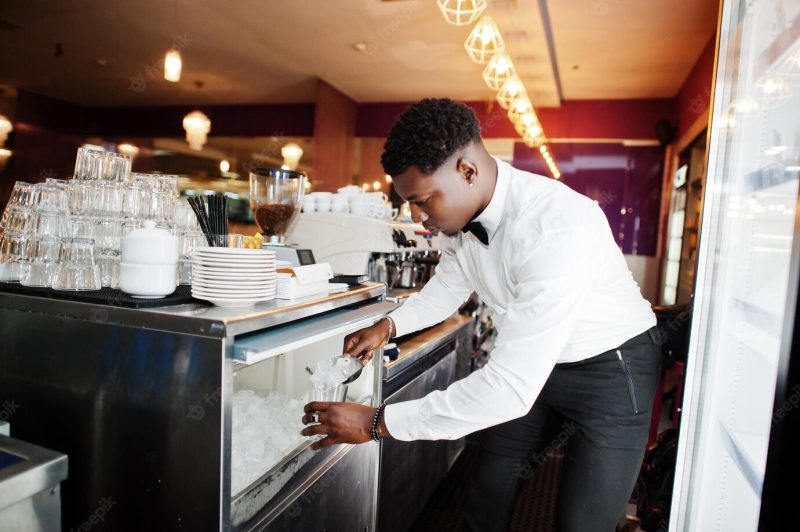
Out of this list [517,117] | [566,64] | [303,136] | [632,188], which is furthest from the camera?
[303,136]

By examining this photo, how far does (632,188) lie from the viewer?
741cm

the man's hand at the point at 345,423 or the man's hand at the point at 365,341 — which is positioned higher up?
the man's hand at the point at 365,341

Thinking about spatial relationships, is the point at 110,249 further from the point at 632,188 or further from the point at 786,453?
the point at 632,188

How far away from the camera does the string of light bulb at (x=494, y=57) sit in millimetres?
3062

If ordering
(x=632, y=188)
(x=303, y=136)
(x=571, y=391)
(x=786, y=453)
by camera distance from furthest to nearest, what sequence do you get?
(x=303, y=136), (x=632, y=188), (x=571, y=391), (x=786, y=453)

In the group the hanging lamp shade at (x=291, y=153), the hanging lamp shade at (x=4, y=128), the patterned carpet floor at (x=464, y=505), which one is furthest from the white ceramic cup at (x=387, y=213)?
the hanging lamp shade at (x=4, y=128)

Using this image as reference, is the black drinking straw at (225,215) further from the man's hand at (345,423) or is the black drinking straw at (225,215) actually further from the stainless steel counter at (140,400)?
the man's hand at (345,423)

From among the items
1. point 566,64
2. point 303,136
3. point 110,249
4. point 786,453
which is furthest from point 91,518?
point 303,136

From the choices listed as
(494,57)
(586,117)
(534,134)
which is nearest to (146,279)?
(494,57)

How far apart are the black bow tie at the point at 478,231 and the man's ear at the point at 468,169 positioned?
15 cm

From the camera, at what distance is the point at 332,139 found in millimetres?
7289

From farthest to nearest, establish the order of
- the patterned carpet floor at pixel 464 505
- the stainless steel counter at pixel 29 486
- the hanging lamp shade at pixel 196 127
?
1. the hanging lamp shade at pixel 196 127
2. the patterned carpet floor at pixel 464 505
3. the stainless steel counter at pixel 29 486

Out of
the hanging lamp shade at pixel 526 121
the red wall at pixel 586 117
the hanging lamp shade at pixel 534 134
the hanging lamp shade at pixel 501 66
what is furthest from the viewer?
the red wall at pixel 586 117

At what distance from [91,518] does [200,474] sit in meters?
0.32
